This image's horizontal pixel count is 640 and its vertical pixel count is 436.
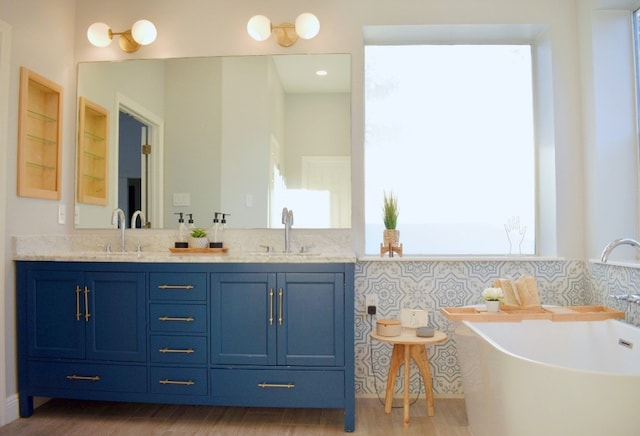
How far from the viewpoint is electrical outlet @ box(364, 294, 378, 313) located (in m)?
2.74

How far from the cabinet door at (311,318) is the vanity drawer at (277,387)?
0.07m

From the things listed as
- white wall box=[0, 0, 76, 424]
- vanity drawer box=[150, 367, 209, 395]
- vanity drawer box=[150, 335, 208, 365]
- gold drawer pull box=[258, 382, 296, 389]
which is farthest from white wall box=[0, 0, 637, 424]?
vanity drawer box=[150, 367, 209, 395]

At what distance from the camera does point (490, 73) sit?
3041 mm

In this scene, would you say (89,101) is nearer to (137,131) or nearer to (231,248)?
(137,131)

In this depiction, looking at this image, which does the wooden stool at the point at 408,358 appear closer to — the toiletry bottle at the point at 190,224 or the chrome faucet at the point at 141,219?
the toiletry bottle at the point at 190,224

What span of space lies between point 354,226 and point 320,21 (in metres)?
1.32

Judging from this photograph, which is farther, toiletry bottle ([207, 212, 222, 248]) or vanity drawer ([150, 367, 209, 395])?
toiletry bottle ([207, 212, 222, 248])

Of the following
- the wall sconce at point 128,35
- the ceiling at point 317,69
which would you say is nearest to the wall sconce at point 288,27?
the ceiling at point 317,69

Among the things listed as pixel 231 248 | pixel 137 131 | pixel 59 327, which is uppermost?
→ pixel 137 131

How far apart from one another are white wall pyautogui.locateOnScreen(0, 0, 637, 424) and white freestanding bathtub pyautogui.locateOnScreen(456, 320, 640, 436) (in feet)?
2.28

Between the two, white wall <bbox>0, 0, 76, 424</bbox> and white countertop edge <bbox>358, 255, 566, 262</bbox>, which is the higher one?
white wall <bbox>0, 0, 76, 424</bbox>

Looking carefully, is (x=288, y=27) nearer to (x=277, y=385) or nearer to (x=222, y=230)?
(x=222, y=230)

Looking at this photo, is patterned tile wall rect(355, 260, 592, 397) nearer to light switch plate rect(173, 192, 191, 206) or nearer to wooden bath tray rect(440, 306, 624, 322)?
wooden bath tray rect(440, 306, 624, 322)

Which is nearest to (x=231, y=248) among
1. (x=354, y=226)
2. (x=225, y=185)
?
(x=225, y=185)
